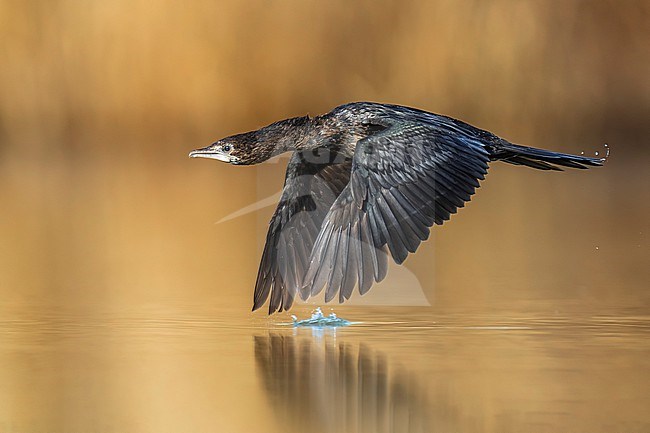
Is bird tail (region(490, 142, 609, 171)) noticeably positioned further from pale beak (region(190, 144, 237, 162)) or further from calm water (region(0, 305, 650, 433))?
pale beak (region(190, 144, 237, 162))

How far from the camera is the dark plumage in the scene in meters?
6.84

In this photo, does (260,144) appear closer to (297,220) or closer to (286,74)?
(297,220)

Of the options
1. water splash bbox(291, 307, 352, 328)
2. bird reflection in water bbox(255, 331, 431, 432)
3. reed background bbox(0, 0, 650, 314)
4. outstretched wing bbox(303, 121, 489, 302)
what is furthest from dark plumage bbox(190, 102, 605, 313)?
reed background bbox(0, 0, 650, 314)

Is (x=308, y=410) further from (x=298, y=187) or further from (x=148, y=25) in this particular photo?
(x=148, y=25)

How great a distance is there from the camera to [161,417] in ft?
17.8

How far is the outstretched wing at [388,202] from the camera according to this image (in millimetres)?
6766

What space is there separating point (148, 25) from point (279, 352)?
47.1 feet

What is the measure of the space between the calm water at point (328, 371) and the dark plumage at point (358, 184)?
0.34m

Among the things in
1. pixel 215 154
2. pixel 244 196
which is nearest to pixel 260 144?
pixel 215 154

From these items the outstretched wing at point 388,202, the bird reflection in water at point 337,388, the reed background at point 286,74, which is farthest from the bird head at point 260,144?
the reed background at point 286,74

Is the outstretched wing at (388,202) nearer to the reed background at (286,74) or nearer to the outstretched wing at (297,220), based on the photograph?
the outstretched wing at (297,220)

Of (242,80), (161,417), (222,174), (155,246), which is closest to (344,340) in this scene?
(161,417)

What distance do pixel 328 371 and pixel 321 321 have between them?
4.44ft

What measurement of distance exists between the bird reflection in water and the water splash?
16.4 inches
